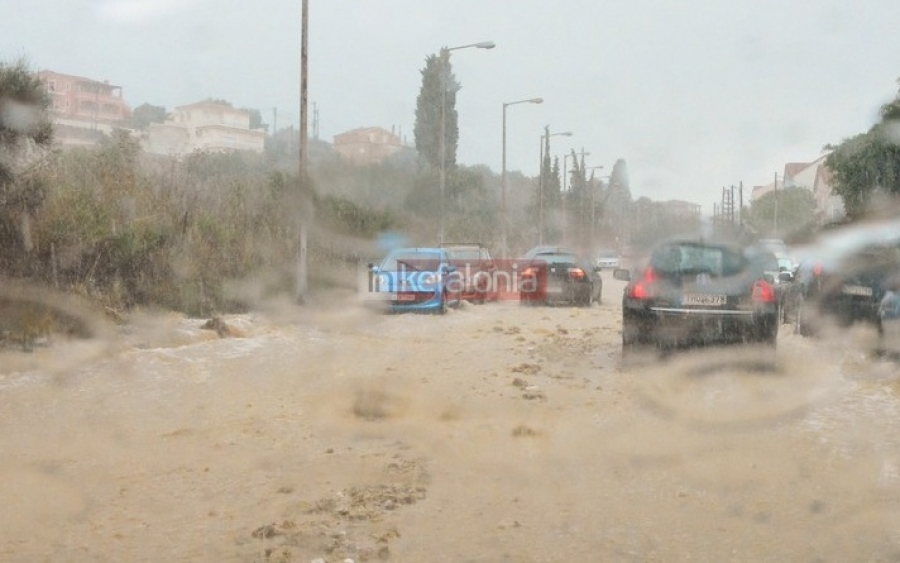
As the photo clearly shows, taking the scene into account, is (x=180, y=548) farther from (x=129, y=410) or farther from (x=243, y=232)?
(x=243, y=232)

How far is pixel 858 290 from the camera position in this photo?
47.4 feet

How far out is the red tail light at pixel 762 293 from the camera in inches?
445

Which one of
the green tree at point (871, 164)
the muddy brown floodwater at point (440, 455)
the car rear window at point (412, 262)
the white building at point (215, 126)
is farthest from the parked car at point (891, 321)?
the white building at point (215, 126)

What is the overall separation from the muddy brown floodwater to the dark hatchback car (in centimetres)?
35

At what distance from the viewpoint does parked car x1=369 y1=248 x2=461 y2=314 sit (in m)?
19.4

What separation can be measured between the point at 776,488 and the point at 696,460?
0.86m

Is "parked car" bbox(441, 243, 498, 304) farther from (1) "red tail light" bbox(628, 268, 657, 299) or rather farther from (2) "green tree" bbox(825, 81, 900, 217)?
(1) "red tail light" bbox(628, 268, 657, 299)

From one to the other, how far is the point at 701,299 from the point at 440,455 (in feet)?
16.9

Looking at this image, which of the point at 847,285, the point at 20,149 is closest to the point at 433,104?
the point at 847,285

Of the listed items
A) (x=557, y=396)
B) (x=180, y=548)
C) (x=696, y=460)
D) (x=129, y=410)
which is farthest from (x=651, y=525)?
(x=129, y=410)

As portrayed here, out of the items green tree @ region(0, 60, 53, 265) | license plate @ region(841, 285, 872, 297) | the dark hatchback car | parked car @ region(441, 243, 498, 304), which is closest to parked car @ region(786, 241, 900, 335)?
license plate @ region(841, 285, 872, 297)

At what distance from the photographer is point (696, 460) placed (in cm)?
706

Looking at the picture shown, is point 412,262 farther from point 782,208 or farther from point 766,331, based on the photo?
point 782,208

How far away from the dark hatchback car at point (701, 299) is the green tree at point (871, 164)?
1300 centimetres
